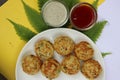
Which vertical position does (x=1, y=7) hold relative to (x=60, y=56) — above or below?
above

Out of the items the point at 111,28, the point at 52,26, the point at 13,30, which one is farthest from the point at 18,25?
the point at 111,28

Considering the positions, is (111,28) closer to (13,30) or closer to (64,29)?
(64,29)

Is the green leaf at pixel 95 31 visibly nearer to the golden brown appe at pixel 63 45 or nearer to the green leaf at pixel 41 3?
the golden brown appe at pixel 63 45

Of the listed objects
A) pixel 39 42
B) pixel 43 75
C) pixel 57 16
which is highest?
pixel 57 16

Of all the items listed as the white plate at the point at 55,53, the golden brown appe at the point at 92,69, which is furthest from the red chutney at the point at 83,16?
the golden brown appe at the point at 92,69

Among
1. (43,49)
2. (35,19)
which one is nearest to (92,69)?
(43,49)

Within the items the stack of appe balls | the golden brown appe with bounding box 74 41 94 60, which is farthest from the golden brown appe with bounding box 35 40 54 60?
the golden brown appe with bounding box 74 41 94 60

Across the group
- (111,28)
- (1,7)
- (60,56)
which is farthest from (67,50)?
(1,7)
